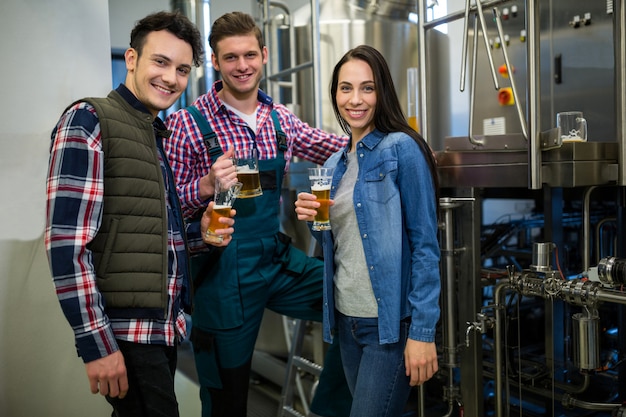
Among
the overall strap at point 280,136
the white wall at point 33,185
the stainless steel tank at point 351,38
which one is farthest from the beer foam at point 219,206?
the stainless steel tank at point 351,38

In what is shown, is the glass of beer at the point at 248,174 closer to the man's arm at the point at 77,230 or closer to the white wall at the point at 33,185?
the man's arm at the point at 77,230

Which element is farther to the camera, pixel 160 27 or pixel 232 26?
pixel 232 26

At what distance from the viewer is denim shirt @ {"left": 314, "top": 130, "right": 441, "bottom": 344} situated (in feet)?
5.46

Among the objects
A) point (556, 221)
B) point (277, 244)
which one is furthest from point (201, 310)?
point (556, 221)

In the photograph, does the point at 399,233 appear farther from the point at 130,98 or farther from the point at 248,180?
the point at 130,98

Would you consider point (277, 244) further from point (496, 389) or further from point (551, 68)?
point (551, 68)

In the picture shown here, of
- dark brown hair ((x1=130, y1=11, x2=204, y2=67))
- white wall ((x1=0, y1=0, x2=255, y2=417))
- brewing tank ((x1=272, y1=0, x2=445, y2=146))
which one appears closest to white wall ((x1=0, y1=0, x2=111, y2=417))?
white wall ((x1=0, y1=0, x2=255, y2=417))

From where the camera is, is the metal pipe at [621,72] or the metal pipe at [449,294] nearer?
the metal pipe at [621,72]

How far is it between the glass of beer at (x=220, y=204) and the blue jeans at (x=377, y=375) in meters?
0.57

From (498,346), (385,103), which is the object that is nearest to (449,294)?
(498,346)

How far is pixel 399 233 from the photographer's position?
5.60 ft

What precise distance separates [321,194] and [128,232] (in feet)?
2.01

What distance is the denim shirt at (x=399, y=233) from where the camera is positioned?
1.66 meters

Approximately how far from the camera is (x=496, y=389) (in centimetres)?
227
